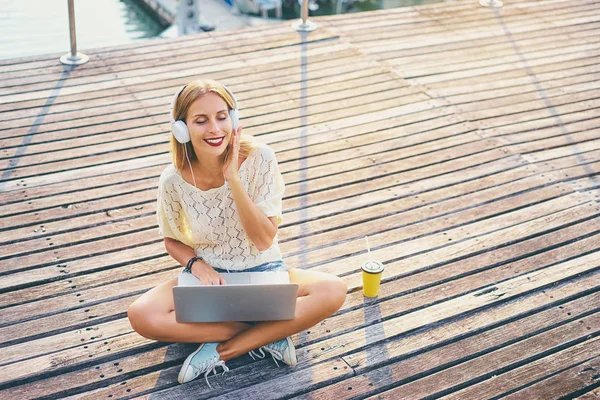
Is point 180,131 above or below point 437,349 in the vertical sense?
above

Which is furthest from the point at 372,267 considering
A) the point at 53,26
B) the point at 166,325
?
the point at 53,26

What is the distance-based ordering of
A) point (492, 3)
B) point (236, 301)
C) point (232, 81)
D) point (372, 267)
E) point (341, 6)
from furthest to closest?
point (341, 6) < point (492, 3) < point (232, 81) < point (372, 267) < point (236, 301)

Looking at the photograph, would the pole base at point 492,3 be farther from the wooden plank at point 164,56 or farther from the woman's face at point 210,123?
the woman's face at point 210,123

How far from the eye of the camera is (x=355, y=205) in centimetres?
344

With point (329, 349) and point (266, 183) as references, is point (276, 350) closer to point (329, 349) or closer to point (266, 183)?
point (329, 349)

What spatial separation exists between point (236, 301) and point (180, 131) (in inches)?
22.9

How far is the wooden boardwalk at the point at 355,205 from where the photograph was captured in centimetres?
252

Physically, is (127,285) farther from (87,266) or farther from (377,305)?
(377,305)

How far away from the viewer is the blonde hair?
2.34 meters

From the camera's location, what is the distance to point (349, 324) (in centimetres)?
272

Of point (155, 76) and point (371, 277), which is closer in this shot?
point (371, 277)

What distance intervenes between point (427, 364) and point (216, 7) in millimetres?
17270

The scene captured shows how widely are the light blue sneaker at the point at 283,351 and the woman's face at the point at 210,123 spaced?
69 centimetres

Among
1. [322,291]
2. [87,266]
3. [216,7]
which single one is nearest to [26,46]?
[216,7]
